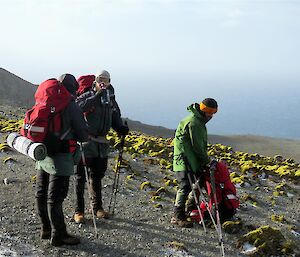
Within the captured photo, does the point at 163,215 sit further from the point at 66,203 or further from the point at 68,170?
the point at 68,170

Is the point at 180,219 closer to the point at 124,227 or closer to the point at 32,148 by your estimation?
the point at 124,227

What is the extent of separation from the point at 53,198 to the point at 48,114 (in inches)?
68.3

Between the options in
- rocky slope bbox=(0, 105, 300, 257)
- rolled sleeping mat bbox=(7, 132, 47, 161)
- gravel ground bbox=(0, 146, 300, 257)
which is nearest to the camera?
rolled sleeping mat bbox=(7, 132, 47, 161)

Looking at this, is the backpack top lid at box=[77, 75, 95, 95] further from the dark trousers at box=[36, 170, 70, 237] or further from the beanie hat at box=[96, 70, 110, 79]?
the dark trousers at box=[36, 170, 70, 237]

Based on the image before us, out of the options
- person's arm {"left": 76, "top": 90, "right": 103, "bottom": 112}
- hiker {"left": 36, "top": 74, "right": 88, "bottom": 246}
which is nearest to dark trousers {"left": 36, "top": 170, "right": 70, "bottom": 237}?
hiker {"left": 36, "top": 74, "right": 88, "bottom": 246}

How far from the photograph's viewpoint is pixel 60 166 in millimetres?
8047

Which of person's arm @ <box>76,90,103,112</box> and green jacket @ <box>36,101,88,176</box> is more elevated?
person's arm @ <box>76,90,103,112</box>

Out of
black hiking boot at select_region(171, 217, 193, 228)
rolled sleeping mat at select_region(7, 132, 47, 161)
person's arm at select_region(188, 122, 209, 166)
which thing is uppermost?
person's arm at select_region(188, 122, 209, 166)

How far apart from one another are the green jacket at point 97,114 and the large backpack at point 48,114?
136 cm

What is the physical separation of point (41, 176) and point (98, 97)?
86.1 inches

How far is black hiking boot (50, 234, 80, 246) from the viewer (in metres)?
8.47

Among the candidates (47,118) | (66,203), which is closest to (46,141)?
(47,118)

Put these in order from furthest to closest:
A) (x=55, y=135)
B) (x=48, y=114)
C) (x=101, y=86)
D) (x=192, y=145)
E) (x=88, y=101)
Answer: (x=192, y=145), (x=101, y=86), (x=88, y=101), (x=55, y=135), (x=48, y=114)

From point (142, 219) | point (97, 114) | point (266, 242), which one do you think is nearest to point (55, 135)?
point (97, 114)
